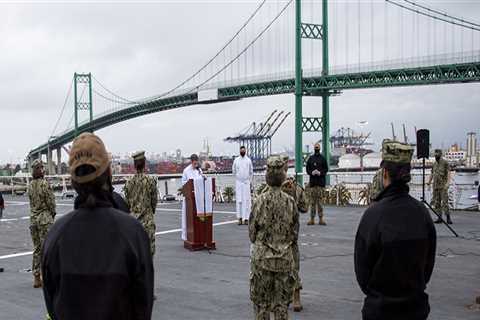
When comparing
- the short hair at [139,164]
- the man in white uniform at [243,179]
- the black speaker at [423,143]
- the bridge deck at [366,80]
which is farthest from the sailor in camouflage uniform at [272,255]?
the bridge deck at [366,80]

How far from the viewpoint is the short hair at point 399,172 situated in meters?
3.65

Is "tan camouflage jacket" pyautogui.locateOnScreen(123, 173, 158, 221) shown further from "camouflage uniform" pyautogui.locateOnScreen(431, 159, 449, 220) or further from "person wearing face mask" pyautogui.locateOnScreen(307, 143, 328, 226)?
"camouflage uniform" pyautogui.locateOnScreen(431, 159, 449, 220)

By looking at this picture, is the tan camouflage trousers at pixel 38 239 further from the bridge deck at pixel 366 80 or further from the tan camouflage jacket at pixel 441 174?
the bridge deck at pixel 366 80

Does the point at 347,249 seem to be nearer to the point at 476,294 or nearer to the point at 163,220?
the point at 476,294

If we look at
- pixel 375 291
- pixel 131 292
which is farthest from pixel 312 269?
pixel 131 292

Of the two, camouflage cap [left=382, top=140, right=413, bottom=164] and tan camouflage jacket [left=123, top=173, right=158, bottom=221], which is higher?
camouflage cap [left=382, top=140, right=413, bottom=164]

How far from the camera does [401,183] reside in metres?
3.64

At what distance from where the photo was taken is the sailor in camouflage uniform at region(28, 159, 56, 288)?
792 centimetres

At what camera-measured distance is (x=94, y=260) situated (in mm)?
2600

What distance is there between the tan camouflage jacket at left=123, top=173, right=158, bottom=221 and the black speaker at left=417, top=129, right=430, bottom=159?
752cm

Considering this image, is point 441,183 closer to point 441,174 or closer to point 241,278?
point 441,174

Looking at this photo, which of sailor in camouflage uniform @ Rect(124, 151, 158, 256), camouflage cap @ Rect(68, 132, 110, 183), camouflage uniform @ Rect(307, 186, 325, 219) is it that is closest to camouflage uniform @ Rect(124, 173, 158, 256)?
sailor in camouflage uniform @ Rect(124, 151, 158, 256)

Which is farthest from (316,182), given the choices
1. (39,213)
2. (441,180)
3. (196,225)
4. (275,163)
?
(275,163)

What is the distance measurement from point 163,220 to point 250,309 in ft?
32.8
